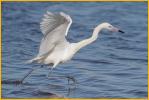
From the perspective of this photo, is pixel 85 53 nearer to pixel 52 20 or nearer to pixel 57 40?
pixel 57 40

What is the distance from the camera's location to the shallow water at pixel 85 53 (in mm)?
9656

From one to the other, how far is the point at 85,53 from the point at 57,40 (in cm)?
432

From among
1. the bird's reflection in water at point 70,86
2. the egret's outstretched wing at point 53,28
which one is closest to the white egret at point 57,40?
the egret's outstretched wing at point 53,28

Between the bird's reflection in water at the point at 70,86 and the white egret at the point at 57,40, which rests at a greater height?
the white egret at the point at 57,40

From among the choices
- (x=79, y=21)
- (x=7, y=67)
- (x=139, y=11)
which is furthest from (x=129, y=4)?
(x=7, y=67)

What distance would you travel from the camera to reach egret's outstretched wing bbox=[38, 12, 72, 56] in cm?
812

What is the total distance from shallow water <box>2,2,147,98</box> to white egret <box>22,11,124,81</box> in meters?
0.60

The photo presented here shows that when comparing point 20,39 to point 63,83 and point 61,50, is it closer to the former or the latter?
point 63,83

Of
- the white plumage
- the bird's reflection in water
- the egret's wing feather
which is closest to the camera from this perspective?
the egret's wing feather

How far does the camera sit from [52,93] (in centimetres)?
941

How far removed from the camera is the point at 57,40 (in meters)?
8.86

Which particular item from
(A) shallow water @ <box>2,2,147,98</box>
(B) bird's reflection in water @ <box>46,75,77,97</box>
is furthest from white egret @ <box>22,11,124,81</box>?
(A) shallow water @ <box>2,2,147,98</box>

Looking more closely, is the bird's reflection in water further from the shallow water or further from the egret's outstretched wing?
the egret's outstretched wing

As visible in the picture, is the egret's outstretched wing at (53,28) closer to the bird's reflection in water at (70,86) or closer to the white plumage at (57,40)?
the white plumage at (57,40)
